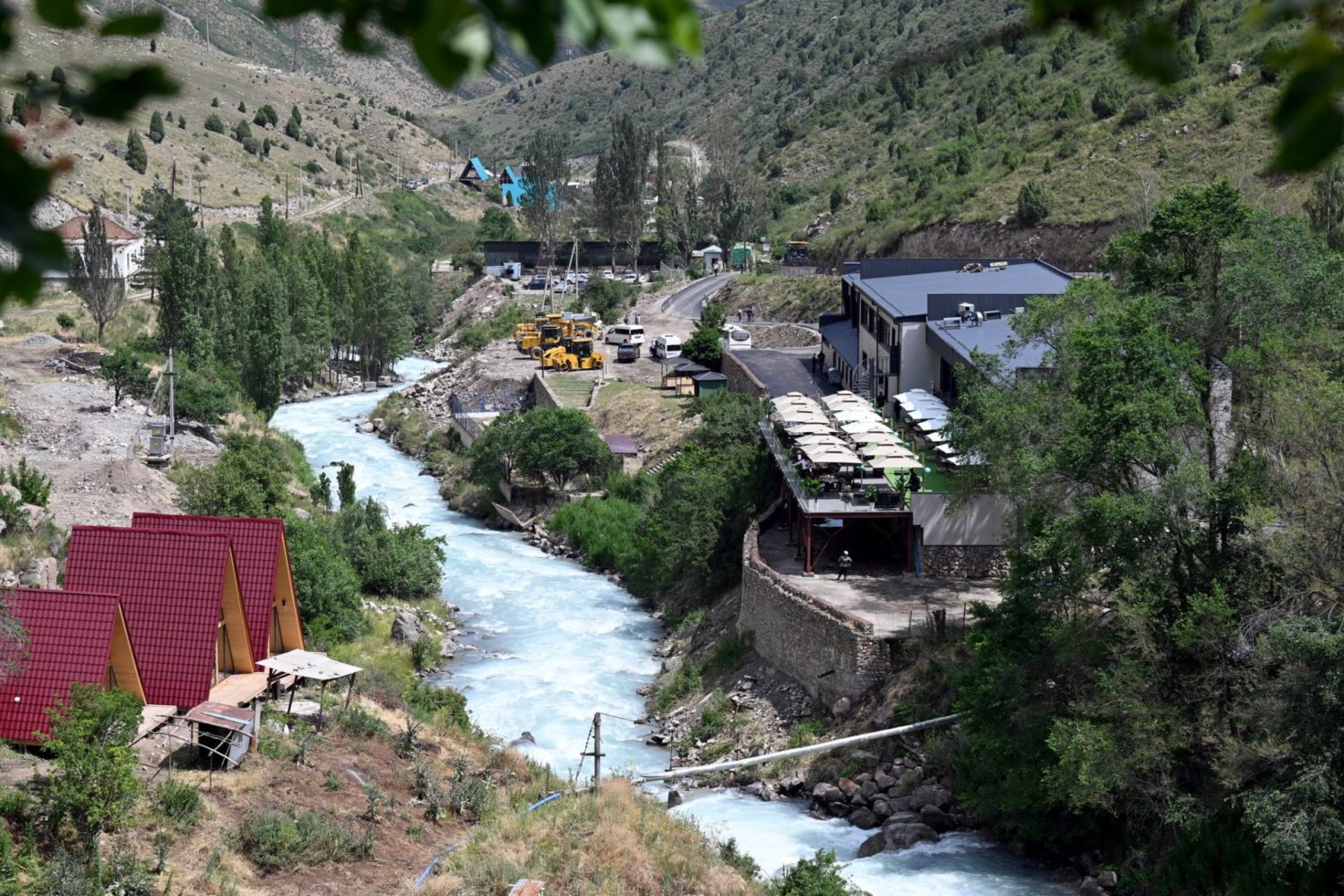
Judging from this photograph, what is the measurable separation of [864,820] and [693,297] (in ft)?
183

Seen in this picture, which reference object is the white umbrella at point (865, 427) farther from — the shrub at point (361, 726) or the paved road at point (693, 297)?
the paved road at point (693, 297)

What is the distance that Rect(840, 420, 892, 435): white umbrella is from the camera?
103ft

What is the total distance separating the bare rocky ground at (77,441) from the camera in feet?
107

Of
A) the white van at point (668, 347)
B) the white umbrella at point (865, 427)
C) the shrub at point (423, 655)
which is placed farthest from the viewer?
the white van at point (668, 347)

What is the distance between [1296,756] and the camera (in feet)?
55.9

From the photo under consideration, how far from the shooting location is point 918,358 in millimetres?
37094

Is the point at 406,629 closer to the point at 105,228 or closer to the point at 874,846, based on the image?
the point at 874,846

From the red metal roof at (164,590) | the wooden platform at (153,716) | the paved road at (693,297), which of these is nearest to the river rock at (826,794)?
the red metal roof at (164,590)

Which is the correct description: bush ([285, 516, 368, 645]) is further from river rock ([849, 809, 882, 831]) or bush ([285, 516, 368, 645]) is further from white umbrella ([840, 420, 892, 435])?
river rock ([849, 809, 882, 831])

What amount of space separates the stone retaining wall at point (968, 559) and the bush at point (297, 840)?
14.7m

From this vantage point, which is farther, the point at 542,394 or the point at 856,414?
the point at 542,394

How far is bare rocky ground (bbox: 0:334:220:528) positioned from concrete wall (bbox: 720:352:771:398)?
16724mm

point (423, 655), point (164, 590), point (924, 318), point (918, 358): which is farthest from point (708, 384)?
point (164, 590)

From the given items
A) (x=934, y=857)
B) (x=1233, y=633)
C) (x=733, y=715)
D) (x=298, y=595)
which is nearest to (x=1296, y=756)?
(x=1233, y=633)
